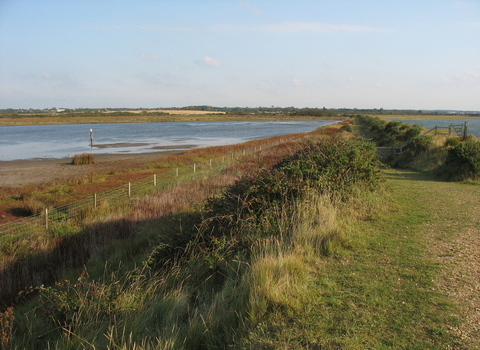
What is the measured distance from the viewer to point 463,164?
13.5 m

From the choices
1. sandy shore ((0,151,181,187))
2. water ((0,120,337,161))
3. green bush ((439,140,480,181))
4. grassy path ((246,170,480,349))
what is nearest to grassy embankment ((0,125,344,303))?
grassy path ((246,170,480,349))

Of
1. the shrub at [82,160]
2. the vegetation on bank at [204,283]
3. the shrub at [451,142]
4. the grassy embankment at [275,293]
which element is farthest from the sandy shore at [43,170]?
the shrub at [451,142]

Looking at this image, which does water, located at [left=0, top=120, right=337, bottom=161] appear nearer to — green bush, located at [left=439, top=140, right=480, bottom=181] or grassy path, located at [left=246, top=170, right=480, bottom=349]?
green bush, located at [left=439, top=140, right=480, bottom=181]

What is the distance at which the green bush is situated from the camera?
13.1 metres

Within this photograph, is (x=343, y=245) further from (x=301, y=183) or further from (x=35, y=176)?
(x=35, y=176)

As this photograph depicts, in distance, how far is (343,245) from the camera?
6148 millimetres

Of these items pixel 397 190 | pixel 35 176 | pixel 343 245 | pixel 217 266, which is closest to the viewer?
pixel 217 266

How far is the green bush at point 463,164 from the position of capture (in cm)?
1307

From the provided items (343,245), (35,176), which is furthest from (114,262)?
(35,176)

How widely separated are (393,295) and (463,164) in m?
11.1

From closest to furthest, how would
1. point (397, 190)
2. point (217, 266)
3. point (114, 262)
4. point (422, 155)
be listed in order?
point (217, 266) → point (114, 262) → point (397, 190) → point (422, 155)

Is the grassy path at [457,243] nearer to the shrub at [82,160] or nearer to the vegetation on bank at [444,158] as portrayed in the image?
Answer: the vegetation on bank at [444,158]

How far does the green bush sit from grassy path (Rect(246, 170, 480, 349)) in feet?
21.8

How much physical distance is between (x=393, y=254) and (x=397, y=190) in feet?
19.7
